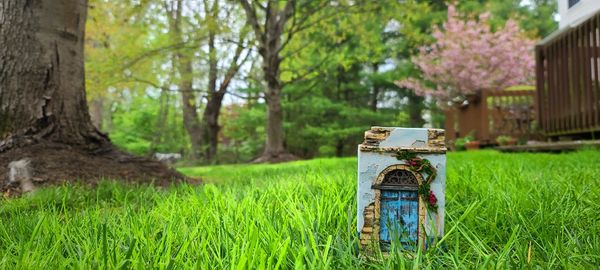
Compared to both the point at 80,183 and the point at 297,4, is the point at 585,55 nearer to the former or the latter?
the point at 80,183

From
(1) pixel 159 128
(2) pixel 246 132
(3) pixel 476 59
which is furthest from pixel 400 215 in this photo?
(2) pixel 246 132

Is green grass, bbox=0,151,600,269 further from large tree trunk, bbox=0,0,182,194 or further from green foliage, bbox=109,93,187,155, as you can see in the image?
green foliage, bbox=109,93,187,155

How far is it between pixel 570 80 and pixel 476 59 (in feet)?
32.3

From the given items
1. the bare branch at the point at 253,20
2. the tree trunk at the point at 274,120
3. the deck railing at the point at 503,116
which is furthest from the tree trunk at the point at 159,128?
the deck railing at the point at 503,116

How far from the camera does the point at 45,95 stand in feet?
11.1

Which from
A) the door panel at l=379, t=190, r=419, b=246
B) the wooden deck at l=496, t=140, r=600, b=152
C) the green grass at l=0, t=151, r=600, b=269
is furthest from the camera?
the wooden deck at l=496, t=140, r=600, b=152

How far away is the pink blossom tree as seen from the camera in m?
14.7

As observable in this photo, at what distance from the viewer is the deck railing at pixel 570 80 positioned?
518 cm

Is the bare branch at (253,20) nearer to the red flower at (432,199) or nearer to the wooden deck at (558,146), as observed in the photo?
the wooden deck at (558,146)

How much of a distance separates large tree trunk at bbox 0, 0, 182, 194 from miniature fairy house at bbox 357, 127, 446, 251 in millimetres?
2653

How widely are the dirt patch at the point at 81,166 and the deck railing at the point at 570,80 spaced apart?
4.98m

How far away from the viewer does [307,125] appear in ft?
53.4

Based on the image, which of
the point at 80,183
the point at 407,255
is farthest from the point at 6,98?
the point at 407,255

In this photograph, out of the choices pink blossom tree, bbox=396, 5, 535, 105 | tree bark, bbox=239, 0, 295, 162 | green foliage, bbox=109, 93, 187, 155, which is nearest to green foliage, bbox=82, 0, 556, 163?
green foliage, bbox=109, 93, 187, 155
